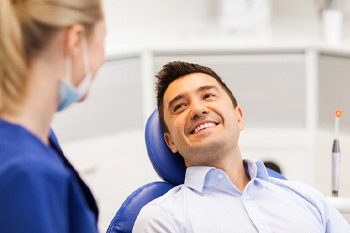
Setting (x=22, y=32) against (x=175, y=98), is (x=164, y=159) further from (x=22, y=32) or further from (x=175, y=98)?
(x=22, y=32)

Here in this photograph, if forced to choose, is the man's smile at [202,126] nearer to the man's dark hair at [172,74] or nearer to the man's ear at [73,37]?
the man's dark hair at [172,74]

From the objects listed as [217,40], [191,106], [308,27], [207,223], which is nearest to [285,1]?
[308,27]

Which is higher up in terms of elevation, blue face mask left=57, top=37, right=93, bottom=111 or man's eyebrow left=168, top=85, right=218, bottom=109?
blue face mask left=57, top=37, right=93, bottom=111

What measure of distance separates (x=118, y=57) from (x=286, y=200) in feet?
4.87

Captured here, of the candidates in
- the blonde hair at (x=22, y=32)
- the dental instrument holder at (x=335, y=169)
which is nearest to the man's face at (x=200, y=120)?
the dental instrument holder at (x=335, y=169)

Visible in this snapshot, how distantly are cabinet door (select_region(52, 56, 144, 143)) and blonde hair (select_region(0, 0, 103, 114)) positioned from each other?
194 centimetres

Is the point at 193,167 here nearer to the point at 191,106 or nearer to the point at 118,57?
the point at 191,106

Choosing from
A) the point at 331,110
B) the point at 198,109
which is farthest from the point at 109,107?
the point at 198,109

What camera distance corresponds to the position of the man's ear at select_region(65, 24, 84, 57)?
1263 millimetres

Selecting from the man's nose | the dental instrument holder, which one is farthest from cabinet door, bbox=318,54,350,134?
the man's nose

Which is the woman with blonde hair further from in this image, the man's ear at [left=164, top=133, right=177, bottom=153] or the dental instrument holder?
the dental instrument holder

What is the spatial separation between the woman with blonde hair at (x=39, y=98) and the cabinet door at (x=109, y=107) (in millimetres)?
1901

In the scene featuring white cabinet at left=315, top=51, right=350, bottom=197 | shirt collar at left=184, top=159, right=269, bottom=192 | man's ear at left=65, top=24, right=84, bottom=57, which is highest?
man's ear at left=65, top=24, right=84, bottom=57

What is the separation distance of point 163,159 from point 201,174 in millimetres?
153
